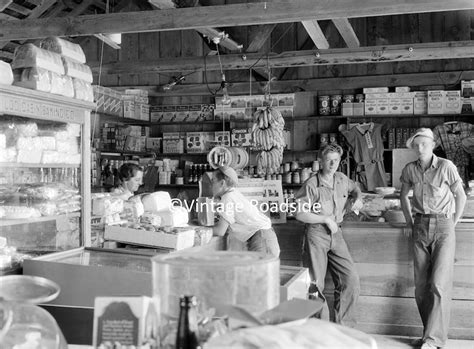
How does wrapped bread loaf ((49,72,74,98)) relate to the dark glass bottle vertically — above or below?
above

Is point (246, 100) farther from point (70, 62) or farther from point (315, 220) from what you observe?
point (70, 62)

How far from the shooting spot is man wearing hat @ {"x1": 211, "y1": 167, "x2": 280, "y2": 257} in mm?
4695

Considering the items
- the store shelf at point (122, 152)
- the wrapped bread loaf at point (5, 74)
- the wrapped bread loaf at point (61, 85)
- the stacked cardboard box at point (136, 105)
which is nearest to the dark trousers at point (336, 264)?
the wrapped bread loaf at point (61, 85)

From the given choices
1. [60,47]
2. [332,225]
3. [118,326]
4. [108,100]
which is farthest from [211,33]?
[118,326]

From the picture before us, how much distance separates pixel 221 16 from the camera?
522 centimetres

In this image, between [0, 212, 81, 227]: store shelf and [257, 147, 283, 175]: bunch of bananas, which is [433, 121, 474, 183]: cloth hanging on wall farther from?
[0, 212, 81, 227]: store shelf

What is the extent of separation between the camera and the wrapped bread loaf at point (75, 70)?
386cm

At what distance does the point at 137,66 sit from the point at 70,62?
4262mm

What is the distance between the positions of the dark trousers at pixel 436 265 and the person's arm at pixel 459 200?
0.07 meters

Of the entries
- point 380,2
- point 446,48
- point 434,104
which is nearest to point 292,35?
point 434,104

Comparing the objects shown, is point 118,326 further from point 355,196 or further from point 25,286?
point 355,196

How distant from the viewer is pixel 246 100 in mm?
10000

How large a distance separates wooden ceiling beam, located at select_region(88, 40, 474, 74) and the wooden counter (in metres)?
2.52

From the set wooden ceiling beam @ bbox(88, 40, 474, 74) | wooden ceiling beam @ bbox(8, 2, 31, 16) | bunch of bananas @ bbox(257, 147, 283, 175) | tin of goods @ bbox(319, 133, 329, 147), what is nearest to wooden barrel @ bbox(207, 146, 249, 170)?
bunch of bananas @ bbox(257, 147, 283, 175)
